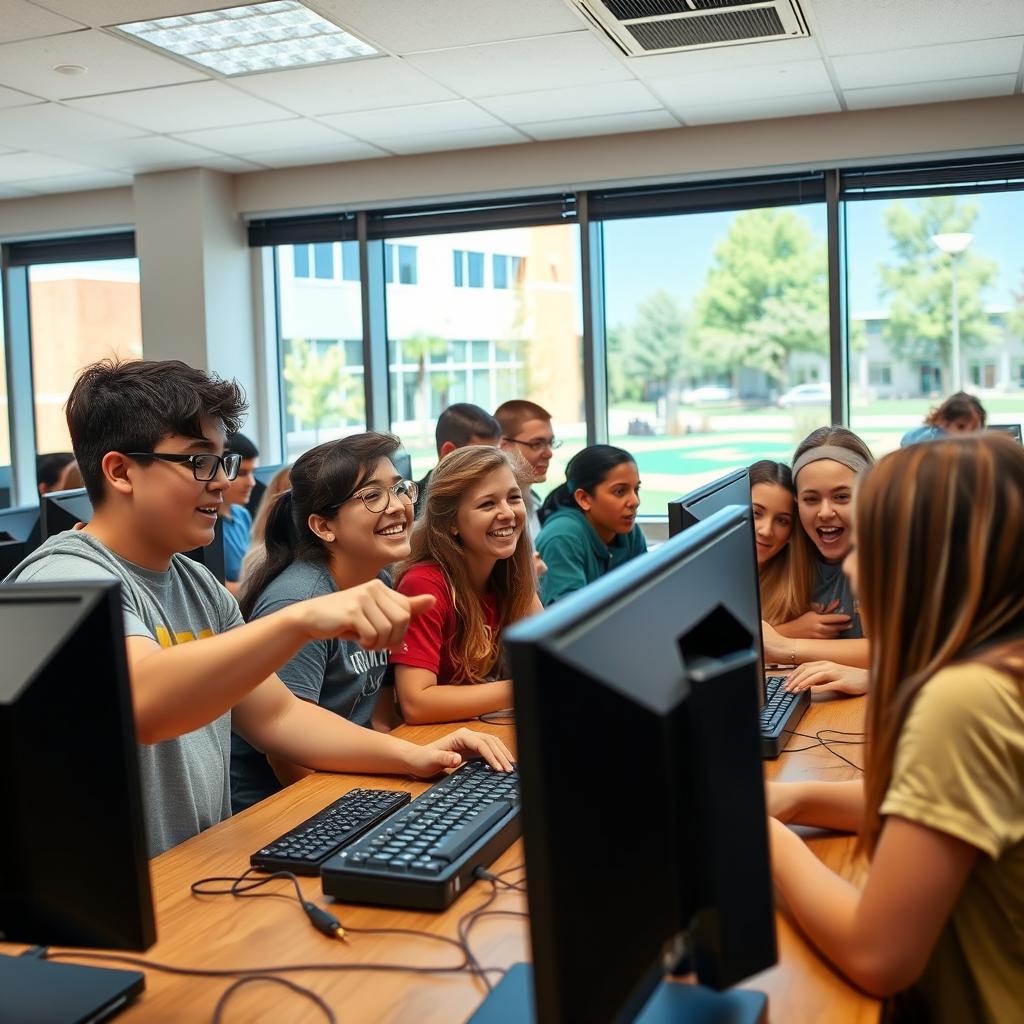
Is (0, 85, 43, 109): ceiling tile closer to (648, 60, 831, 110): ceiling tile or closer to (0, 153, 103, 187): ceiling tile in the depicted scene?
(0, 153, 103, 187): ceiling tile

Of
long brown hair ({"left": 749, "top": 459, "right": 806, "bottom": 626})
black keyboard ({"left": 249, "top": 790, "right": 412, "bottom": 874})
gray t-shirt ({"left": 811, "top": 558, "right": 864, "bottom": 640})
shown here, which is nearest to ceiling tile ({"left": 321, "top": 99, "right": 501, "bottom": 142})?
long brown hair ({"left": 749, "top": 459, "right": 806, "bottom": 626})

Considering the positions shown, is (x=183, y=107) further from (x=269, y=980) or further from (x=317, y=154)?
(x=269, y=980)

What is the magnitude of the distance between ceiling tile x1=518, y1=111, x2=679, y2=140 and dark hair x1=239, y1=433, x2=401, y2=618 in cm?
318

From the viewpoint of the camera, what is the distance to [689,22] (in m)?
3.73

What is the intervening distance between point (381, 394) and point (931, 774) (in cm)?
538

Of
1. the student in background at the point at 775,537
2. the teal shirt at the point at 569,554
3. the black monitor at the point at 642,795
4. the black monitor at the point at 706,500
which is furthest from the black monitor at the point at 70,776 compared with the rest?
the teal shirt at the point at 569,554

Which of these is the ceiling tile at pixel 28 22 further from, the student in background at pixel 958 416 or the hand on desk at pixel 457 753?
the student in background at pixel 958 416

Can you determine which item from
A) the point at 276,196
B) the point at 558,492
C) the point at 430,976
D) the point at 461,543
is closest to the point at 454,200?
the point at 276,196

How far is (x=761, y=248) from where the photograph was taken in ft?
17.8

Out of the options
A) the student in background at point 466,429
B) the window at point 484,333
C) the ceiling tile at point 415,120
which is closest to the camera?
the student in background at point 466,429

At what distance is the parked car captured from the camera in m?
5.39

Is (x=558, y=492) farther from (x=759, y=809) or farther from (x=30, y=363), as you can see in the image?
(x=30, y=363)

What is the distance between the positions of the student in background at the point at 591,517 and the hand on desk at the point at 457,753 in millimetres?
1437

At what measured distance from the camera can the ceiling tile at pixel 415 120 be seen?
4.74 meters
